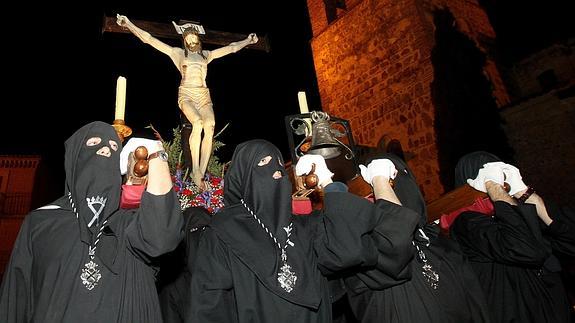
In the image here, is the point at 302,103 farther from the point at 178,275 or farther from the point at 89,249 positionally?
the point at 89,249

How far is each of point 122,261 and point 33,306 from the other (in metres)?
0.48

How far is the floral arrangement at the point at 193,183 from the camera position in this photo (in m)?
4.26

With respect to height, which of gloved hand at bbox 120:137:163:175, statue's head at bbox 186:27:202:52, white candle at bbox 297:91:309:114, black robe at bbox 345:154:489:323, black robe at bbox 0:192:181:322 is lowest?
black robe at bbox 345:154:489:323

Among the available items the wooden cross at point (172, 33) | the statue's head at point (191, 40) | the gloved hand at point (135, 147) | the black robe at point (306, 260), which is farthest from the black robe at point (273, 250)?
the wooden cross at point (172, 33)

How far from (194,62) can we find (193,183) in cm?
182

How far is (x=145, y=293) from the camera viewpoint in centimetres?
237

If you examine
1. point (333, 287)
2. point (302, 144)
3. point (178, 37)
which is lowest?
point (333, 287)

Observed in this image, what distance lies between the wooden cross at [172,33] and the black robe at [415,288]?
12.7ft

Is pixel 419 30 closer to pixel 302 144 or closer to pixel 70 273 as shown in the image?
pixel 302 144

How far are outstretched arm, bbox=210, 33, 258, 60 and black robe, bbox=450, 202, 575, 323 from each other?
3.76m

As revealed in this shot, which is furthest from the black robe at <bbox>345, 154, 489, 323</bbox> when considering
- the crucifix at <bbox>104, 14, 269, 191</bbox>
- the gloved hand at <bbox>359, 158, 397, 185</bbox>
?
the crucifix at <bbox>104, 14, 269, 191</bbox>

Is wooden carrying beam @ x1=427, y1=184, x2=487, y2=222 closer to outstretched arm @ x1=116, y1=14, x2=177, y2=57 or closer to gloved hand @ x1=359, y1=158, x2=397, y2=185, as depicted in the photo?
gloved hand @ x1=359, y1=158, x2=397, y2=185

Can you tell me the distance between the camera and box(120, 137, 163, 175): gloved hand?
2559 mm

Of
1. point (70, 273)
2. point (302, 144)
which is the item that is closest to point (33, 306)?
point (70, 273)
